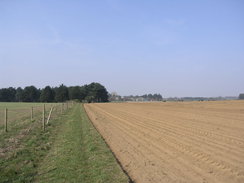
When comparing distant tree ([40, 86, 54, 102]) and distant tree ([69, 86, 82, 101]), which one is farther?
distant tree ([69, 86, 82, 101])

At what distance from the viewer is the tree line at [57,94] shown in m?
147

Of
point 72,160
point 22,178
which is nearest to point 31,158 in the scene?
point 72,160

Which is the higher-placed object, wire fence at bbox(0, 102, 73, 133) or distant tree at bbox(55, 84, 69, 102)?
distant tree at bbox(55, 84, 69, 102)

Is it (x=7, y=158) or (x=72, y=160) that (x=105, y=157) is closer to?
(x=72, y=160)

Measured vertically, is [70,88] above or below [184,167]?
above

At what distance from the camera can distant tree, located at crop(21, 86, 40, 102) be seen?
5979 inches

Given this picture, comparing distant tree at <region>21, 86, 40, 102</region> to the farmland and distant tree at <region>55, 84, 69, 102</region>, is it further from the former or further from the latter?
the farmland

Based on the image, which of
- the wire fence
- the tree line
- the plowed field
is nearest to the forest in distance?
the tree line

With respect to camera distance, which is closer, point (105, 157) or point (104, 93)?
point (105, 157)

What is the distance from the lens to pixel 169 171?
8.05 m

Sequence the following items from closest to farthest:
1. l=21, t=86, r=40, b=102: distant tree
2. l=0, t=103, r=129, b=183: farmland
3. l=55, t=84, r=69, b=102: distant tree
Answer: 1. l=0, t=103, r=129, b=183: farmland
2. l=55, t=84, r=69, b=102: distant tree
3. l=21, t=86, r=40, b=102: distant tree

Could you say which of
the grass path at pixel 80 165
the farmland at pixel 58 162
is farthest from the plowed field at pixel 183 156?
the farmland at pixel 58 162

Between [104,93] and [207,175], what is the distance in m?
159

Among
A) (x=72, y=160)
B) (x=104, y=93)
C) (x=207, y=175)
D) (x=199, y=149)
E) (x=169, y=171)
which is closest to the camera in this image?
(x=207, y=175)
